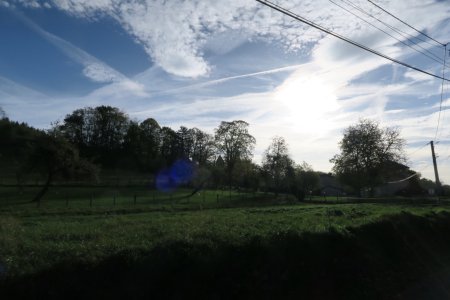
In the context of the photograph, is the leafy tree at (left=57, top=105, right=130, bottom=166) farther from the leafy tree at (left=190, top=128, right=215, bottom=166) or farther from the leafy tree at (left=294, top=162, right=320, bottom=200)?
the leafy tree at (left=294, top=162, right=320, bottom=200)

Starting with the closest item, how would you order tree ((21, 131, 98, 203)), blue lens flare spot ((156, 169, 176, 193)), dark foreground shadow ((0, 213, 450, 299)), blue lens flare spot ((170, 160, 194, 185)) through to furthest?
dark foreground shadow ((0, 213, 450, 299)) < tree ((21, 131, 98, 203)) < blue lens flare spot ((170, 160, 194, 185)) < blue lens flare spot ((156, 169, 176, 193))

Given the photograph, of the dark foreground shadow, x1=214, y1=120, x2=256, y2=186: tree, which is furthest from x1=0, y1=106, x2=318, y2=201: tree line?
the dark foreground shadow

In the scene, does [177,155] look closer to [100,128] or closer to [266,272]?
[100,128]

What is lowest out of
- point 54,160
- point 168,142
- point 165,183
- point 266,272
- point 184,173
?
point 266,272

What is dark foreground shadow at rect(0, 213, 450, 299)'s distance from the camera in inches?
254

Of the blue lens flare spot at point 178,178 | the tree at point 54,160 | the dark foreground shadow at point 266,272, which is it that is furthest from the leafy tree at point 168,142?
the dark foreground shadow at point 266,272

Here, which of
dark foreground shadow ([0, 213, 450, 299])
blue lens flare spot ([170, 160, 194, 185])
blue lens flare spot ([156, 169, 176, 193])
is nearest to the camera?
dark foreground shadow ([0, 213, 450, 299])

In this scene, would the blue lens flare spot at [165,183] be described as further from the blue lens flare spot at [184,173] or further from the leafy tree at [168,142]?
the leafy tree at [168,142]

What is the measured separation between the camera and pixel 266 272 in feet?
28.8

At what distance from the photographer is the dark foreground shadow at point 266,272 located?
6461mm

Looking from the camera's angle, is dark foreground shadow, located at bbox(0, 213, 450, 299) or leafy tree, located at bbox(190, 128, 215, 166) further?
leafy tree, located at bbox(190, 128, 215, 166)

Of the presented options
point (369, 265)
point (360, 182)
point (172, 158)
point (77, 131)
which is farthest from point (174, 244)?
point (77, 131)

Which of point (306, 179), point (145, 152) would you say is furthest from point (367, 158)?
point (145, 152)

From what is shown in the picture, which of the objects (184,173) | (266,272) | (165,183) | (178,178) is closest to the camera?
(266,272)
